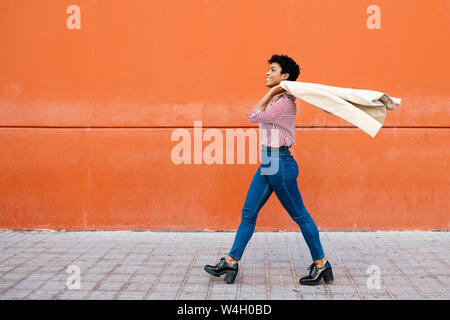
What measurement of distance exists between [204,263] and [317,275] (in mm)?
1226

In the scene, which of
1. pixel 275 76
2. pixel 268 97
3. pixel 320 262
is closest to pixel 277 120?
pixel 268 97

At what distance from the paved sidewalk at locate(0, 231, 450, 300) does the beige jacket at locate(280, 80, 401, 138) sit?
1375 mm

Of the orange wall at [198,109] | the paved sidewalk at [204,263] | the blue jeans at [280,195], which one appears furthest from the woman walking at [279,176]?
the orange wall at [198,109]

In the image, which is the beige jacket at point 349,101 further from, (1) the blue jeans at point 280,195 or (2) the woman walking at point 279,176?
(1) the blue jeans at point 280,195

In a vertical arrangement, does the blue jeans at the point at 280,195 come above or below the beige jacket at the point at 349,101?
below

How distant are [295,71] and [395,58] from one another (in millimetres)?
2351

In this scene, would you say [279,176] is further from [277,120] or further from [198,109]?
[198,109]

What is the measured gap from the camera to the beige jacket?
3947 mm

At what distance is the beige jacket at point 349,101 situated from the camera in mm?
3947

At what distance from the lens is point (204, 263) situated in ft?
16.0

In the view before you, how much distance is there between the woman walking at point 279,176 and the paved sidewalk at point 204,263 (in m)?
0.16

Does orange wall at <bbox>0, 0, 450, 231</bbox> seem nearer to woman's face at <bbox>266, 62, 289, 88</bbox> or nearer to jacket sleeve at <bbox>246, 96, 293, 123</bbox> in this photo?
woman's face at <bbox>266, 62, 289, 88</bbox>

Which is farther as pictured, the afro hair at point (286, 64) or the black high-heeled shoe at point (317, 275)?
the afro hair at point (286, 64)

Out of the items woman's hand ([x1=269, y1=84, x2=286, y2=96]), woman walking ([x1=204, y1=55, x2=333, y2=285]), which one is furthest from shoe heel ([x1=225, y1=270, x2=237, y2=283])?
woman's hand ([x1=269, y1=84, x2=286, y2=96])
